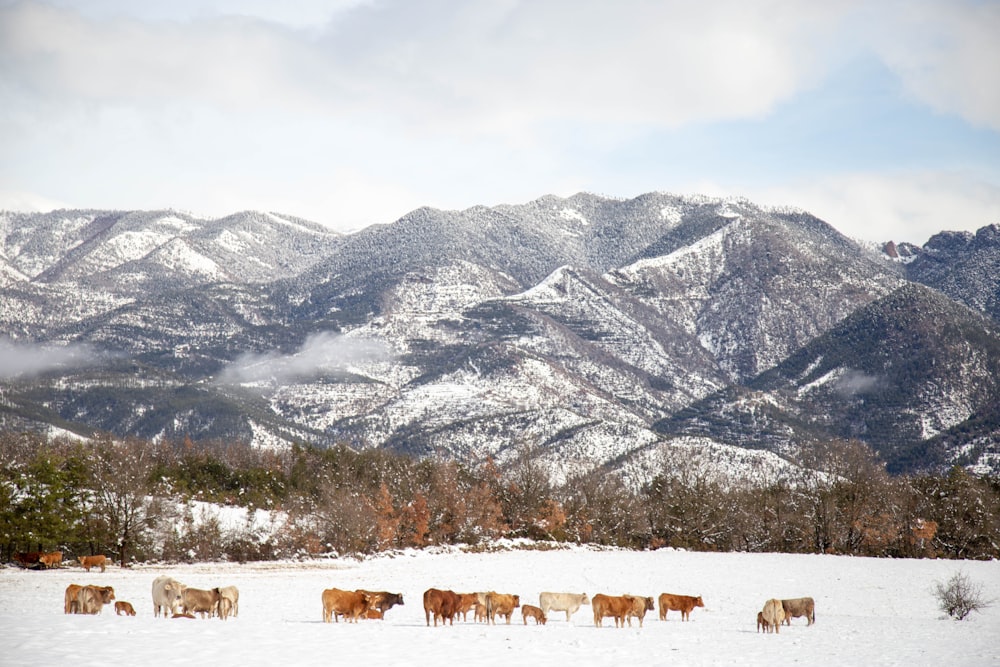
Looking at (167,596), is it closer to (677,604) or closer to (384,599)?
(384,599)

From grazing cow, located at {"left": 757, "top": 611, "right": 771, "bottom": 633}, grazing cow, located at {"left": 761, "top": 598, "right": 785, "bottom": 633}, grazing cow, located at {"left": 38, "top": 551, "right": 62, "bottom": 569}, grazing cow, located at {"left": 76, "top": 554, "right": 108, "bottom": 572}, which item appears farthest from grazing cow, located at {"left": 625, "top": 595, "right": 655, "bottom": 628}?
grazing cow, located at {"left": 38, "top": 551, "right": 62, "bottom": 569}

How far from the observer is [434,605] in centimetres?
3656

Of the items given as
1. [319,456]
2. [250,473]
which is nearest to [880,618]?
[250,473]

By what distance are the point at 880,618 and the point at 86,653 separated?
37.3 metres

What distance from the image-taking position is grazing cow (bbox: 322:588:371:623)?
35719 millimetres

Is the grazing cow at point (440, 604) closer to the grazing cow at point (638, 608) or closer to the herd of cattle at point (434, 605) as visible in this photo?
the herd of cattle at point (434, 605)

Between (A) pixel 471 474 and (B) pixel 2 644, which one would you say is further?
(A) pixel 471 474

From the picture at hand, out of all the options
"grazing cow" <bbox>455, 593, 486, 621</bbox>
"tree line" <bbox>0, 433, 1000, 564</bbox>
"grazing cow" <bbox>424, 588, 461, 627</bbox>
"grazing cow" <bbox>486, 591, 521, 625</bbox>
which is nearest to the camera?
"grazing cow" <bbox>424, 588, 461, 627</bbox>

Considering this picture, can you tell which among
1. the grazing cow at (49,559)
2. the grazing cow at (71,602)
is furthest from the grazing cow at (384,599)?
the grazing cow at (49,559)

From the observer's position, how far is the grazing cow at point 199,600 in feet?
114

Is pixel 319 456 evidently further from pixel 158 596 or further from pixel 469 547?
pixel 158 596

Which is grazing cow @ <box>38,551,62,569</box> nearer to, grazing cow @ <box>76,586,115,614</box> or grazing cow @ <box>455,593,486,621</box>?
grazing cow @ <box>76,586,115,614</box>

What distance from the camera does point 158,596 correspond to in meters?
35.1

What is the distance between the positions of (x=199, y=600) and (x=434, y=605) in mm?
9038
